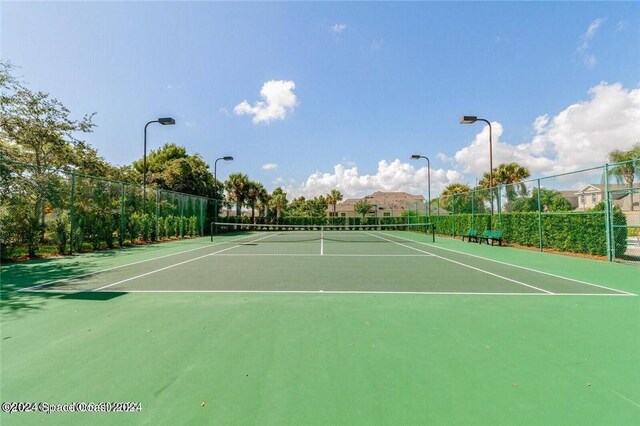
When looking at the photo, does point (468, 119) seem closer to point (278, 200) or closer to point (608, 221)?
point (608, 221)

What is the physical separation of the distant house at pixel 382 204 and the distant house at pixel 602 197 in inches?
2393

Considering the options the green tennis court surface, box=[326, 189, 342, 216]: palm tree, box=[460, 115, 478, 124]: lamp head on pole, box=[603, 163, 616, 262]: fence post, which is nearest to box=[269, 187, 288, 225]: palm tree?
box=[326, 189, 342, 216]: palm tree

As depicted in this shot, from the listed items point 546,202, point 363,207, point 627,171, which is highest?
point 363,207

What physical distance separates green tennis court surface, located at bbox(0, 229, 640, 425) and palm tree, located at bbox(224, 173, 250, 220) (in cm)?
3712

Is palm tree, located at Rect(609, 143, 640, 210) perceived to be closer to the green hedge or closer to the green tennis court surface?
the green hedge

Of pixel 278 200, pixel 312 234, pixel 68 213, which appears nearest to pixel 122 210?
pixel 68 213

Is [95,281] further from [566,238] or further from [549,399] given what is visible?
[566,238]

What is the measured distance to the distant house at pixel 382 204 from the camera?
76.3 metres

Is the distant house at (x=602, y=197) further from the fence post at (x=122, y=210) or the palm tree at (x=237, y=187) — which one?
the palm tree at (x=237, y=187)

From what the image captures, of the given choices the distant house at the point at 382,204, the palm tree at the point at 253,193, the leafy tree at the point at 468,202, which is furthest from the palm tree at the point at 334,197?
the leafy tree at the point at 468,202

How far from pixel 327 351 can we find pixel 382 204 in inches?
3063

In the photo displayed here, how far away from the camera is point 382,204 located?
261 ft

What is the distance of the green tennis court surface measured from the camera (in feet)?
7.66

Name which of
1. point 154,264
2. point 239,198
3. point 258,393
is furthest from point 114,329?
point 239,198
